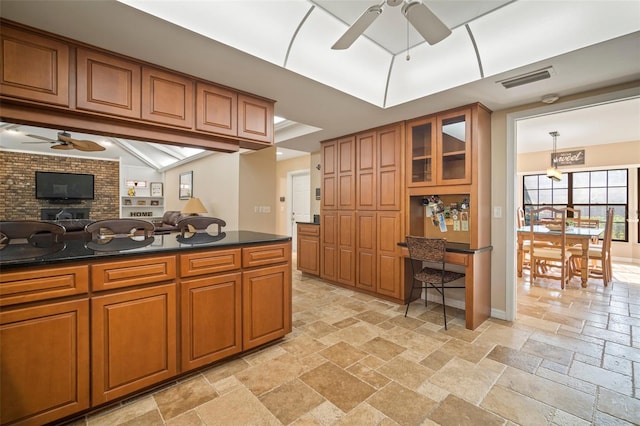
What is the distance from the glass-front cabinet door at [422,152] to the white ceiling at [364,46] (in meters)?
0.34

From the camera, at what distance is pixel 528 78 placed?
2334mm

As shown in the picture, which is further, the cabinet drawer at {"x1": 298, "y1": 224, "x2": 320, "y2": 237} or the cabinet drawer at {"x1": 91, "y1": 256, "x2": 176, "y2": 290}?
the cabinet drawer at {"x1": 298, "y1": 224, "x2": 320, "y2": 237}

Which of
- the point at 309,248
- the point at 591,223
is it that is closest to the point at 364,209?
the point at 309,248

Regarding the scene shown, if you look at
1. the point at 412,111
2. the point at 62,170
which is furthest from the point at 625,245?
the point at 62,170

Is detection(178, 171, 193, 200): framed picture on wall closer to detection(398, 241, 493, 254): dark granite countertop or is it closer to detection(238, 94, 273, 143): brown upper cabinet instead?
detection(238, 94, 273, 143): brown upper cabinet

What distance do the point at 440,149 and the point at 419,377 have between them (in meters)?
2.32

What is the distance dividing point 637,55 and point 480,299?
2.33 metres

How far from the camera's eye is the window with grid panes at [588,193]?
585 centimetres

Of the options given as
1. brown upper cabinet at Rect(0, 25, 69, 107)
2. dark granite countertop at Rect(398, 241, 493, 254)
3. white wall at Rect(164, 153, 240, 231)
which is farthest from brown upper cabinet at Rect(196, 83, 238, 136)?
white wall at Rect(164, 153, 240, 231)

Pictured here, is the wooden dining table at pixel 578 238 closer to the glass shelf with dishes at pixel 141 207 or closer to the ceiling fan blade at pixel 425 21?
the ceiling fan blade at pixel 425 21

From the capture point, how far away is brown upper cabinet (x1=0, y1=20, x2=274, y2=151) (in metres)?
1.74

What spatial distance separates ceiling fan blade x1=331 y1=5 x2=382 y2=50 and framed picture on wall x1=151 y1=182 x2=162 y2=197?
31.4 ft

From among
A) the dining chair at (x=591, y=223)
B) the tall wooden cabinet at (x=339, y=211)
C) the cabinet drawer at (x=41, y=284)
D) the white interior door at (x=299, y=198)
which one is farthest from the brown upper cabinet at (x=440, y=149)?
the dining chair at (x=591, y=223)

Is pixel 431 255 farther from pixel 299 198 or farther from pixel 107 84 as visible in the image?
pixel 299 198
